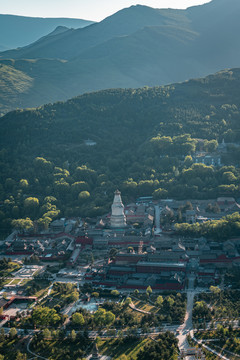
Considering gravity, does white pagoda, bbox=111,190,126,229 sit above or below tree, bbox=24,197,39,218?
above

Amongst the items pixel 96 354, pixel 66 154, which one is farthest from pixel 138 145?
pixel 96 354

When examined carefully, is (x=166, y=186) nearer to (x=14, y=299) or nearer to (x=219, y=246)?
(x=219, y=246)

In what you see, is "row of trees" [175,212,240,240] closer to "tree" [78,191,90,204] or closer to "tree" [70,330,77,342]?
"tree" [78,191,90,204]

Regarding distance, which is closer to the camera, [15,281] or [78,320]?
[78,320]

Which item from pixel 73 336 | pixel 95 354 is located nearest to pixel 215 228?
pixel 73 336

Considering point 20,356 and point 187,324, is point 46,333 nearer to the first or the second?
point 20,356

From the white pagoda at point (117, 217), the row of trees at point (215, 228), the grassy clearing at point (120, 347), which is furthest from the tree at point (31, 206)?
the grassy clearing at point (120, 347)

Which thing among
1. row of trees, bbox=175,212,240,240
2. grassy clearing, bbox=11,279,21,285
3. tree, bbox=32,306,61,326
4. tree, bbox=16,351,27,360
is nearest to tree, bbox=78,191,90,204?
row of trees, bbox=175,212,240,240

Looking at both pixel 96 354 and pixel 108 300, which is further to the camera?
pixel 108 300

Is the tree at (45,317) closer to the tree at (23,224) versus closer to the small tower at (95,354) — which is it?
the small tower at (95,354)
